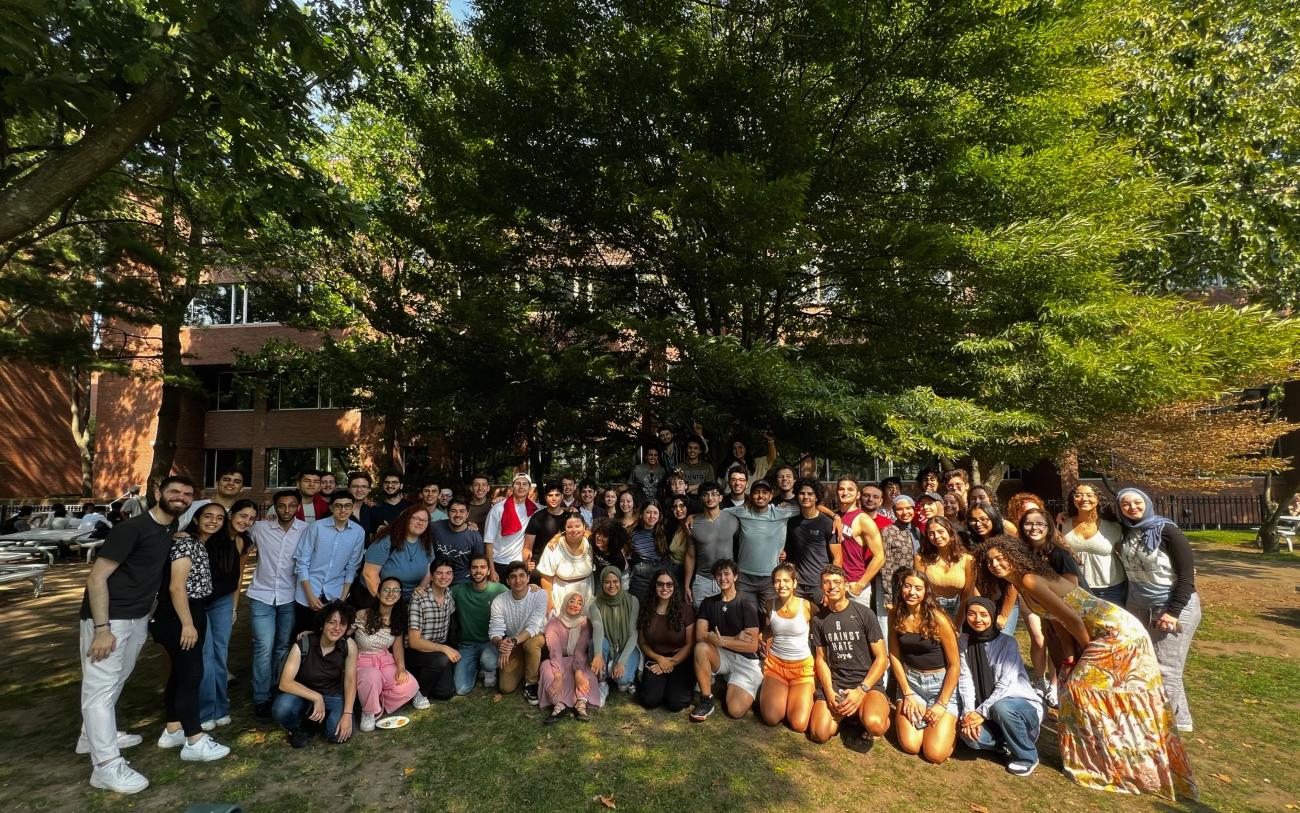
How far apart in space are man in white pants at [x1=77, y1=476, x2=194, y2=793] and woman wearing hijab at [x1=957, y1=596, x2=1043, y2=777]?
5800mm

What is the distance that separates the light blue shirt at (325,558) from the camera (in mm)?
5453

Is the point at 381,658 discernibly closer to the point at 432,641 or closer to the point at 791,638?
the point at 432,641

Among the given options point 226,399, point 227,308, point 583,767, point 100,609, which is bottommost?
point 583,767

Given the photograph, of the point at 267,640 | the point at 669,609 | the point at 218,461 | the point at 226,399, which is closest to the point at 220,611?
the point at 267,640

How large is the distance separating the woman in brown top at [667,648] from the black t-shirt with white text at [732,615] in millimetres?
196

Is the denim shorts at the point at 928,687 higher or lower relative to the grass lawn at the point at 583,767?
higher

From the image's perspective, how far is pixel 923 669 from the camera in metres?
4.79

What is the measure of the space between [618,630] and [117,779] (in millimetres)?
3711

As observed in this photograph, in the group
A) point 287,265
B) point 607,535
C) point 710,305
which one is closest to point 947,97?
point 710,305

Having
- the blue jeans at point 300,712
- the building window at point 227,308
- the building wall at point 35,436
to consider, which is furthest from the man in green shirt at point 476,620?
the building wall at point 35,436

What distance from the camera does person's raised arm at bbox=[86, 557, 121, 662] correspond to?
3971 mm

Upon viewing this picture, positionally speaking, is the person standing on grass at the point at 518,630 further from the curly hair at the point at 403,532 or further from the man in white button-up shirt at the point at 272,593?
the man in white button-up shirt at the point at 272,593

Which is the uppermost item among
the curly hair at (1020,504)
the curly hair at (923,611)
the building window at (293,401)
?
the building window at (293,401)

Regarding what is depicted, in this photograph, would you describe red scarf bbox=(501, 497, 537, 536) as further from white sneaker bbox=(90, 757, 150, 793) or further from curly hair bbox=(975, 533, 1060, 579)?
curly hair bbox=(975, 533, 1060, 579)
